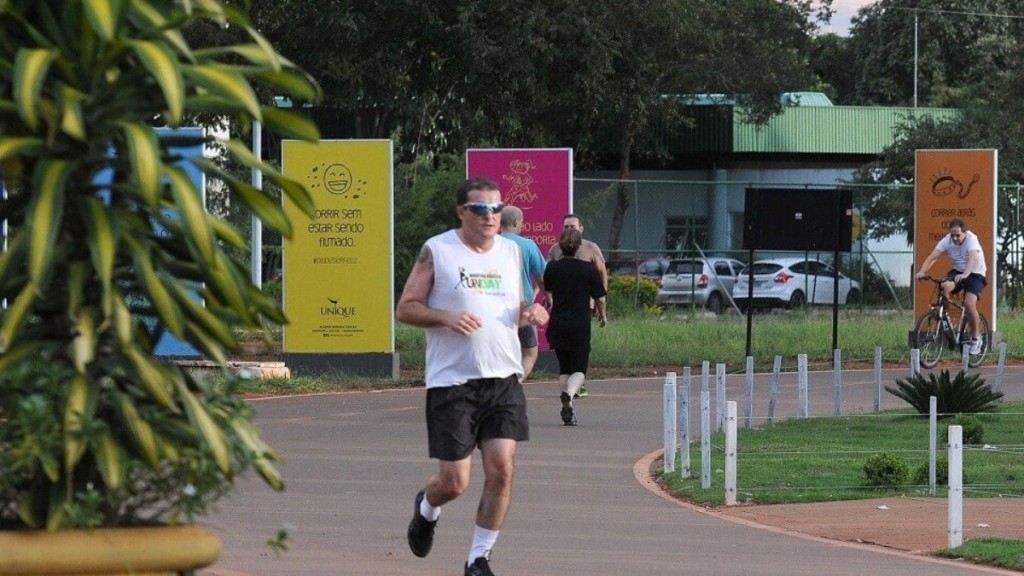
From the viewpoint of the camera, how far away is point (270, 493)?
11.6m

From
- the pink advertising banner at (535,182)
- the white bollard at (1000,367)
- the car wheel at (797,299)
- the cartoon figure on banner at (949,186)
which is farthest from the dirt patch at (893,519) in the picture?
the car wheel at (797,299)

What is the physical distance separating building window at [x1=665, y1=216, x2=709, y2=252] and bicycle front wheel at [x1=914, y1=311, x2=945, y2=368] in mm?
13345

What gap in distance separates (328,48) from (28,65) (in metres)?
26.7

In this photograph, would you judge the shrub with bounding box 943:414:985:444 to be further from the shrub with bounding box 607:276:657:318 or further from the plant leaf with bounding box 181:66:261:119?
the shrub with bounding box 607:276:657:318

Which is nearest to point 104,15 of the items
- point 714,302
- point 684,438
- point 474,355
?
point 474,355

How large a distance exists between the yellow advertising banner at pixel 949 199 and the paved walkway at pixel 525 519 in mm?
10605

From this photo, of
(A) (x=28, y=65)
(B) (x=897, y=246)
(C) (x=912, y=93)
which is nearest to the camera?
(A) (x=28, y=65)

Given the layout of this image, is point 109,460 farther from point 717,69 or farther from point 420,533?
point 717,69

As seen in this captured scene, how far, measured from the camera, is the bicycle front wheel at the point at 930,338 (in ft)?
78.7

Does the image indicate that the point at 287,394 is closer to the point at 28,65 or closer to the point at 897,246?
the point at 28,65

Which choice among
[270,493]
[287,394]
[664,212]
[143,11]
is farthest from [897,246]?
[143,11]

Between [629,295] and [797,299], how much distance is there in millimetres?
5903

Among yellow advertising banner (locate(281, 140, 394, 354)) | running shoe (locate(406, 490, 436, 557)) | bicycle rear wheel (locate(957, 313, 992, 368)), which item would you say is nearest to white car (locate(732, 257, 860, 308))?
bicycle rear wheel (locate(957, 313, 992, 368))

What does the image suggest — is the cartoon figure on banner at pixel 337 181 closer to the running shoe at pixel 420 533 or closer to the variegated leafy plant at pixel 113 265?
the running shoe at pixel 420 533
